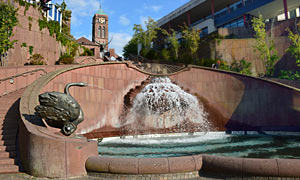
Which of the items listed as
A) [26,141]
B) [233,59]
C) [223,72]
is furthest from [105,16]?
[26,141]

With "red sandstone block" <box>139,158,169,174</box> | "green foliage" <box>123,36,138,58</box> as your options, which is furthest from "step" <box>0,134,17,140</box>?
"green foliage" <box>123,36,138,58</box>

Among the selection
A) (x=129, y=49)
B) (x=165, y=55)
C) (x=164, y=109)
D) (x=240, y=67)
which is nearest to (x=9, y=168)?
(x=164, y=109)

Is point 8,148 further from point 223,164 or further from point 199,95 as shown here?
point 199,95

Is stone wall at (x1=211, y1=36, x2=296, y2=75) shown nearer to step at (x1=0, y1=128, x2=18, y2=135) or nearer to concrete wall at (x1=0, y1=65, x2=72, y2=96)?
concrete wall at (x1=0, y1=65, x2=72, y2=96)

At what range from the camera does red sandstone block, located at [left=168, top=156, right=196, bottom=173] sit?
210 inches

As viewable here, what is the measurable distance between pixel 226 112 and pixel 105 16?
10537 centimetres

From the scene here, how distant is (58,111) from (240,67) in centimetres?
2355

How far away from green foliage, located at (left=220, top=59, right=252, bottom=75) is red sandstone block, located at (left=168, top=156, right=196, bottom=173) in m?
21.3

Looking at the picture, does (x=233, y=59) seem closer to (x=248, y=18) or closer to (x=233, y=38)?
(x=233, y=38)

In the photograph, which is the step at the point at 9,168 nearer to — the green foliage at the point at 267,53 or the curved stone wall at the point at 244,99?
the curved stone wall at the point at 244,99

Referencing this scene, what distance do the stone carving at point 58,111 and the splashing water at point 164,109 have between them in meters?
7.88

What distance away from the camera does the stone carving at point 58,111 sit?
21.2 feet

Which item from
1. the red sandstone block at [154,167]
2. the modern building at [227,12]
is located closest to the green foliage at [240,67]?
the modern building at [227,12]

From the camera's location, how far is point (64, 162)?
565 cm
